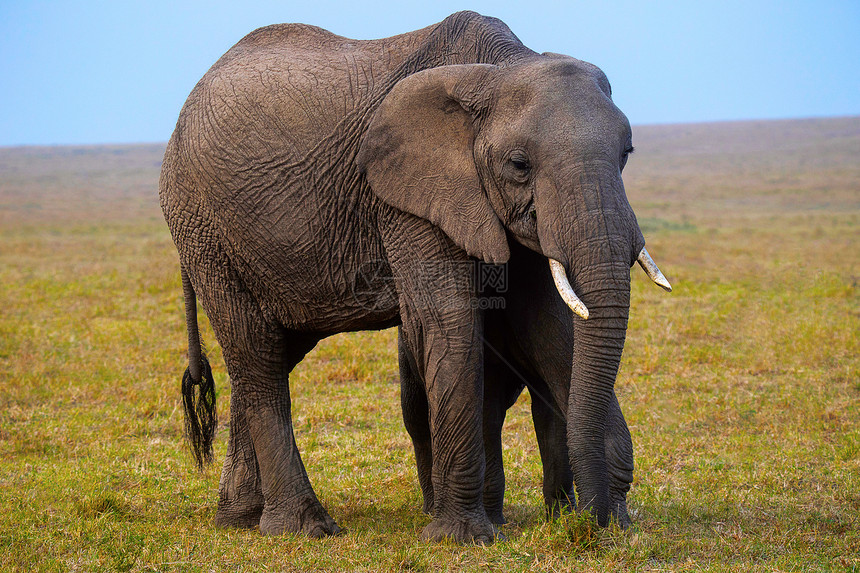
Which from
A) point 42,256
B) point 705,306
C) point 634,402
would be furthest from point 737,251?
point 42,256

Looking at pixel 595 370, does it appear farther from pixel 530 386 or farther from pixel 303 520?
pixel 303 520

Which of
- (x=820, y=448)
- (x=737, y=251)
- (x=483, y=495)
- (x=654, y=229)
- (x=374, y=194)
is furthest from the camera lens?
(x=654, y=229)

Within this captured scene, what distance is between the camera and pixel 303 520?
6.25 metres

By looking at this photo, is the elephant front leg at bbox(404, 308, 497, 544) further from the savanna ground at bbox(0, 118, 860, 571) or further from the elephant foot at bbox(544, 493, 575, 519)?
the elephant foot at bbox(544, 493, 575, 519)

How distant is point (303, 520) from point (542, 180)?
9.10ft

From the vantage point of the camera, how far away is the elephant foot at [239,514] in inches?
261

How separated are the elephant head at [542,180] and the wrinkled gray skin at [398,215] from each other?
10mm

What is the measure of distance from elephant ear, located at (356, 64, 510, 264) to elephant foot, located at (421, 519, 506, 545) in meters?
1.57

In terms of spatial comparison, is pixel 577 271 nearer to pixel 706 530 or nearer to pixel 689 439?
pixel 706 530

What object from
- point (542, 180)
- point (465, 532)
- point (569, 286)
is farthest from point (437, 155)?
point (465, 532)

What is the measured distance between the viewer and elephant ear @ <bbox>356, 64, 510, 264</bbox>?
5309 millimetres

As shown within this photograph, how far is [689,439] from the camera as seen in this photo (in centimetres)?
835

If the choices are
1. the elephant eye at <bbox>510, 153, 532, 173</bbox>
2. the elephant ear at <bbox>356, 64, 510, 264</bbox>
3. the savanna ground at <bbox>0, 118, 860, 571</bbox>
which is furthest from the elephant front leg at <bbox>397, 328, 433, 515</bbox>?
the elephant eye at <bbox>510, 153, 532, 173</bbox>

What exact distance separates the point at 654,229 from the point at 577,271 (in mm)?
29633
